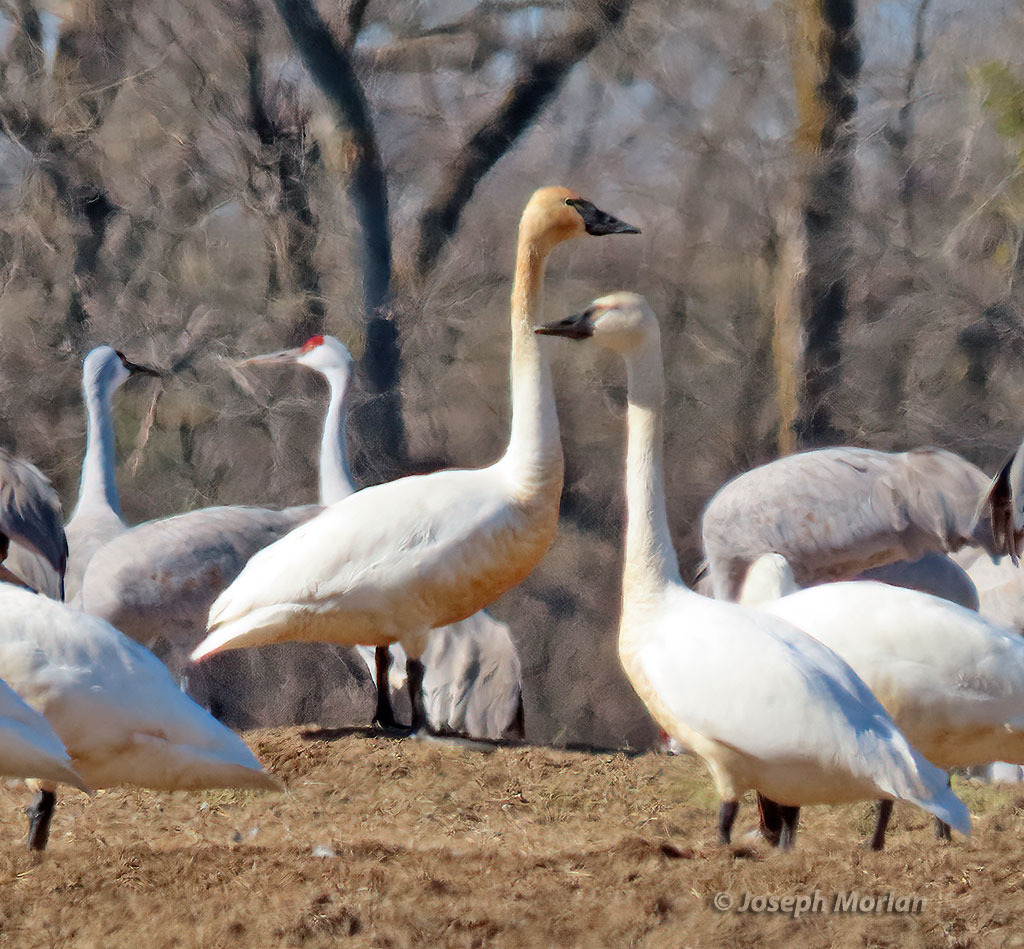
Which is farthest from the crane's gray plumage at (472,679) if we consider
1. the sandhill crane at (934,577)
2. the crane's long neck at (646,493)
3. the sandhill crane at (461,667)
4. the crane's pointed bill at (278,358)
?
the crane's long neck at (646,493)

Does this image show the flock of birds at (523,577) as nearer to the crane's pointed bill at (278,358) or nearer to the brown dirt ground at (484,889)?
the crane's pointed bill at (278,358)

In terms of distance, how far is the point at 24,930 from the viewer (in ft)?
9.77

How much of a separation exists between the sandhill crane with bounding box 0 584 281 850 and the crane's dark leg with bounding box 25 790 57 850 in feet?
0.50

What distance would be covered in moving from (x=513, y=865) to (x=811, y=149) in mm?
7736

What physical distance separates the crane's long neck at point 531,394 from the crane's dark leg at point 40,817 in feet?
6.69

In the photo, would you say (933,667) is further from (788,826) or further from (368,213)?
(368,213)

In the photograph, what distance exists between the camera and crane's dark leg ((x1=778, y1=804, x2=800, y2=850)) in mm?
3949

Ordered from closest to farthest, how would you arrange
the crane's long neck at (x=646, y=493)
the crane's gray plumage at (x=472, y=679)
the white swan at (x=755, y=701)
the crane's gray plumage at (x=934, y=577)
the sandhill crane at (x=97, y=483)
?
the white swan at (x=755, y=701)
the crane's long neck at (x=646, y=493)
the crane's gray plumage at (x=934, y=577)
the crane's gray plumage at (x=472, y=679)
the sandhill crane at (x=97, y=483)

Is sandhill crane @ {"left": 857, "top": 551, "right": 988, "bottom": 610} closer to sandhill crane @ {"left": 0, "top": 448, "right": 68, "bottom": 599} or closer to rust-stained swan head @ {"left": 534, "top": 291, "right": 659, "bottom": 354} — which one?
rust-stained swan head @ {"left": 534, "top": 291, "right": 659, "bottom": 354}

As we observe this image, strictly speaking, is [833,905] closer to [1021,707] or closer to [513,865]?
[513,865]

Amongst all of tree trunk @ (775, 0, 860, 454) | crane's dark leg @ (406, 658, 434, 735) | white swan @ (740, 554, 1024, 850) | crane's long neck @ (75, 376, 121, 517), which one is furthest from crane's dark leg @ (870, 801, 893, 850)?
tree trunk @ (775, 0, 860, 454)

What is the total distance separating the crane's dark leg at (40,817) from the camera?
3.96 meters

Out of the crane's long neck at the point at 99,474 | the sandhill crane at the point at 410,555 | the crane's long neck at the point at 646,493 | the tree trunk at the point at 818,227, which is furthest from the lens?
the tree trunk at the point at 818,227

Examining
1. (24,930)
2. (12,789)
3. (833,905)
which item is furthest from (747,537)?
(24,930)
